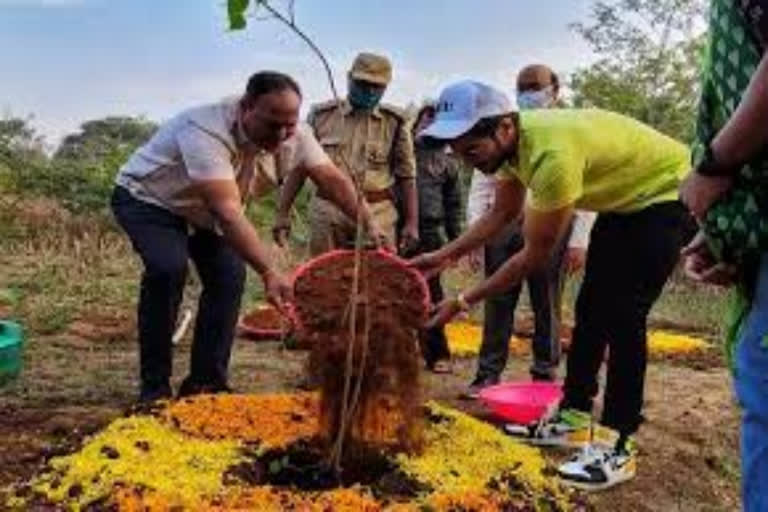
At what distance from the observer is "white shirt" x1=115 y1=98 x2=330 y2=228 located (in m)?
5.36

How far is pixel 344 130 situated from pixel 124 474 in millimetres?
2766

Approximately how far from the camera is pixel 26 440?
5219 mm

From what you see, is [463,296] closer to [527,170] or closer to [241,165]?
[527,170]

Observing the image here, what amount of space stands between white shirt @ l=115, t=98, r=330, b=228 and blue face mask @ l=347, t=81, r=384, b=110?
80 centimetres

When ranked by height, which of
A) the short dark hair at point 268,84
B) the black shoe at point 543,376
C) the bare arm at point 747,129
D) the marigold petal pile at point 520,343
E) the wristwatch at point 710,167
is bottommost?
the marigold petal pile at point 520,343

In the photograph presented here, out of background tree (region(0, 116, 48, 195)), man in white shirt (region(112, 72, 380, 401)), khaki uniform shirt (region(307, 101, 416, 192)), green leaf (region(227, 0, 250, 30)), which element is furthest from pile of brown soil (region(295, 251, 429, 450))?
background tree (region(0, 116, 48, 195))

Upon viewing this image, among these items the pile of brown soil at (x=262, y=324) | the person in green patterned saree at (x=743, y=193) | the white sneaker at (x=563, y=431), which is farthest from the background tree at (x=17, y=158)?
the person in green patterned saree at (x=743, y=193)

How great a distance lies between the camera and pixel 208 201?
5.25 metres

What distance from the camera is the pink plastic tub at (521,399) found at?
5707mm

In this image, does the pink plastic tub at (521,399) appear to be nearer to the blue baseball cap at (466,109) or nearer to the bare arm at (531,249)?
the bare arm at (531,249)

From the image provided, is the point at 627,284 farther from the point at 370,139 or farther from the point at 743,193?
the point at 743,193

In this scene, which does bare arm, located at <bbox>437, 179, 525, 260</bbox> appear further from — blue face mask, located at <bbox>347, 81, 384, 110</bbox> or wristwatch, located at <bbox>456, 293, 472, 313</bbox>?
blue face mask, located at <bbox>347, 81, 384, 110</bbox>

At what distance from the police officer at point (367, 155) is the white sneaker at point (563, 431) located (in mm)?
1446

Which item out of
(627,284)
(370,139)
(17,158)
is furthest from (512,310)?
(17,158)
